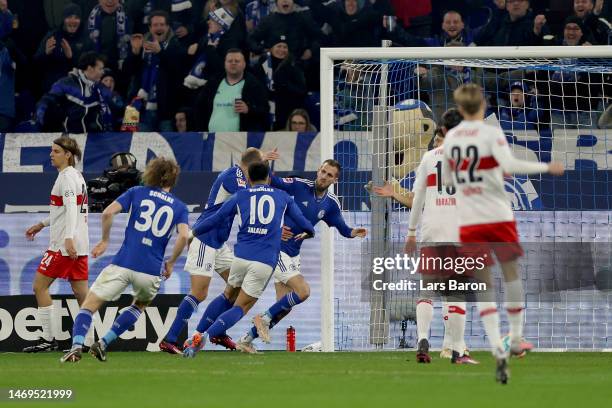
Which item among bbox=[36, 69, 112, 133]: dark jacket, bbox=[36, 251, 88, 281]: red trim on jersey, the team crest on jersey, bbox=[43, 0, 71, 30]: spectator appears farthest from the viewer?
bbox=[43, 0, 71, 30]: spectator

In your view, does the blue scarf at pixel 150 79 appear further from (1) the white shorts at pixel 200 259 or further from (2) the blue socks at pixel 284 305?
(2) the blue socks at pixel 284 305

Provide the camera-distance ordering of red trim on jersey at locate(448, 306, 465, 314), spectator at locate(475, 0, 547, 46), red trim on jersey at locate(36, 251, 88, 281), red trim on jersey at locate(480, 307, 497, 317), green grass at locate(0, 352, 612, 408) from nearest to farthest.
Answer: green grass at locate(0, 352, 612, 408) < red trim on jersey at locate(480, 307, 497, 317) < red trim on jersey at locate(448, 306, 465, 314) < red trim on jersey at locate(36, 251, 88, 281) < spectator at locate(475, 0, 547, 46)

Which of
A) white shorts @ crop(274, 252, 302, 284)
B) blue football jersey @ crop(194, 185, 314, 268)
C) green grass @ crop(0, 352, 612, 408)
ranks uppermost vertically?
blue football jersey @ crop(194, 185, 314, 268)

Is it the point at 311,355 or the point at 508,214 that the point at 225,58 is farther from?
the point at 508,214

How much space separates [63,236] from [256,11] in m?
7.24

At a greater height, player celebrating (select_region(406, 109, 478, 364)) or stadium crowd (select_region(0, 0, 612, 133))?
stadium crowd (select_region(0, 0, 612, 133))

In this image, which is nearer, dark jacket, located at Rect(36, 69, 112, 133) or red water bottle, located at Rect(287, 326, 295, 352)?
red water bottle, located at Rect(287, 326, 295, 352)

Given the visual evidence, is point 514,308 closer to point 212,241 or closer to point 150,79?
point 212,241

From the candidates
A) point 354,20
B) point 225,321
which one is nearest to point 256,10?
point 354,20

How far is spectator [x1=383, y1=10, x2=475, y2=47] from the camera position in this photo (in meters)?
19.1

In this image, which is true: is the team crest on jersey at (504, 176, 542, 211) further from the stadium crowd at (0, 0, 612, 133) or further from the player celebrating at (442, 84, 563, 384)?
the player celebrating at (442, 84, 563, 384)

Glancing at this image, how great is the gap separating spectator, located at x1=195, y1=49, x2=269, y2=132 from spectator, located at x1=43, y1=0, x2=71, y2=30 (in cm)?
302

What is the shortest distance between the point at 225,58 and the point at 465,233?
10.3 meters

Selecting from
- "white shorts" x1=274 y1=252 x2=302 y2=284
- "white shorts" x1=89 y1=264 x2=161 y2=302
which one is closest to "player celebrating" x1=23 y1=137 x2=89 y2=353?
"white shorts" x1=274 y1=252 x2=302 y2=284
